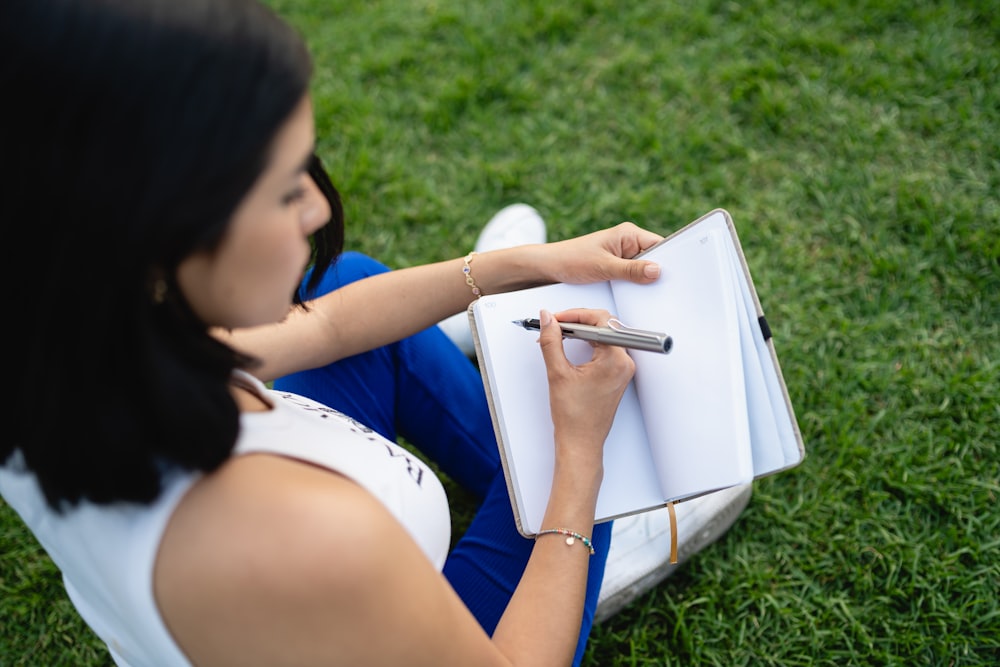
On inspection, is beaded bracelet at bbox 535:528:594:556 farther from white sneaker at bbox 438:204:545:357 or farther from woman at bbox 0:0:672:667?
white sneaker at bbox 438:204:545:357

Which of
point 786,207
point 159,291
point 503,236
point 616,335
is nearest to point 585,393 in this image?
point 616,335

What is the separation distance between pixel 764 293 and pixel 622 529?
0.87 m

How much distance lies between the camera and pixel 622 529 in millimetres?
1834

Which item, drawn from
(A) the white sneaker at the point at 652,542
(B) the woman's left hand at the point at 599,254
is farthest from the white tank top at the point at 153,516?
(A) the white sneaker at the point at 652,542

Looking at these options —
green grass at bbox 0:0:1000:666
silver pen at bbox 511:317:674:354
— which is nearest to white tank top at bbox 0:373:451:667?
silver pen at bbox 511:317:674:354

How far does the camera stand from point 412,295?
1517 mm

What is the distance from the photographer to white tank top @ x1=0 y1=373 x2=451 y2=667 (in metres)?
0.84

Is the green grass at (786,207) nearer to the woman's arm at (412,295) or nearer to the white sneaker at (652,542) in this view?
the white sneaker at (652,542)

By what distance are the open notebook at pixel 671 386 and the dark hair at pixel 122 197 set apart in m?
0.61

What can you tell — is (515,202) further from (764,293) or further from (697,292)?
(697,292)

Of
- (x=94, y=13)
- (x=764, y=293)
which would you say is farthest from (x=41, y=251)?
(x=764, y=293)

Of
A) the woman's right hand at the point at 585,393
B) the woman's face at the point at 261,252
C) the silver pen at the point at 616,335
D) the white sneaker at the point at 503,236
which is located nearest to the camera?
the woman's face at the point at 261,252

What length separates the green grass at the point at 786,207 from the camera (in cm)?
181

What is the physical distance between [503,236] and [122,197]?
161 cm
